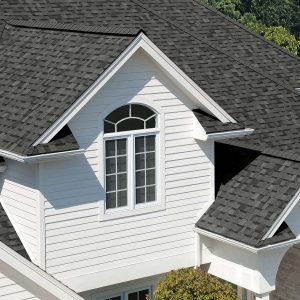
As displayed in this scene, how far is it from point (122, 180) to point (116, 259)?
5.26 ft

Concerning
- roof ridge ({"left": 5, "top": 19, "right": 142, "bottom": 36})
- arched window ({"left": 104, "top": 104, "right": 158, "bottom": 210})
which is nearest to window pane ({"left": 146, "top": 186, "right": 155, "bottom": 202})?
arched window ({"left": 104, "top": 104, "right": 158, "bottom": 210})

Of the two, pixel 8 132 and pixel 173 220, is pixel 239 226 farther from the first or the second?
pixel 8 132

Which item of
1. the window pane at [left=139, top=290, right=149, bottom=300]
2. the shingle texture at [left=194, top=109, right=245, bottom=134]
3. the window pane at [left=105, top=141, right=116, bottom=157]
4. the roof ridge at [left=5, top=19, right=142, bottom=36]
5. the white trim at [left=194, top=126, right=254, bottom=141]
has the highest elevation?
the roof ridge at [left=5, top=19, right=142, bottom=36]

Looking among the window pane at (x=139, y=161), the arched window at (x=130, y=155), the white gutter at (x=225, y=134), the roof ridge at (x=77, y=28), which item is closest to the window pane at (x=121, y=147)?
the arched window at (x=130, y=155)

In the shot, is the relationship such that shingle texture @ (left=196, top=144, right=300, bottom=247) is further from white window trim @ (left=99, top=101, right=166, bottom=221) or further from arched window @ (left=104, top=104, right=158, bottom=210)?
arched window @ (left=104, top=104, right=158, bottom=210)

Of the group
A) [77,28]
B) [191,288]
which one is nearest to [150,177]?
[191,288]

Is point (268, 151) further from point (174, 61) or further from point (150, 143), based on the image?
point (174, 61)

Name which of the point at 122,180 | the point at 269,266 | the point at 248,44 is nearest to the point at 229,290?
the point at 269,266

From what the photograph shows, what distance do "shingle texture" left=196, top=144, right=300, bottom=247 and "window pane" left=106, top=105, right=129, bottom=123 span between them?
3023mm

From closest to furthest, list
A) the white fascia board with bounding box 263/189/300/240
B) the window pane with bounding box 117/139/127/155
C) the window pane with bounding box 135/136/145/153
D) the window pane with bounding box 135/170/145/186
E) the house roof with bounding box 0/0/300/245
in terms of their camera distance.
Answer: the house roof with bounding box 0/0/300/245, the white fascia board with bounding box 263/189/300/240, the window pane with bounding box 117/139/127/155, the window pane with bounding box 135/136/145/153, the window pane with bounding box 135/170/145/186

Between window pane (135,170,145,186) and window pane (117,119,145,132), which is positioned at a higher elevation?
window pane (117,119,145,132)

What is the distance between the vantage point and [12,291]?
14695 mm

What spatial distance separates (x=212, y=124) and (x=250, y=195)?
66.4 inches

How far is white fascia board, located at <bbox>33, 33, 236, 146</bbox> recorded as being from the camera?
16427 millimetres
